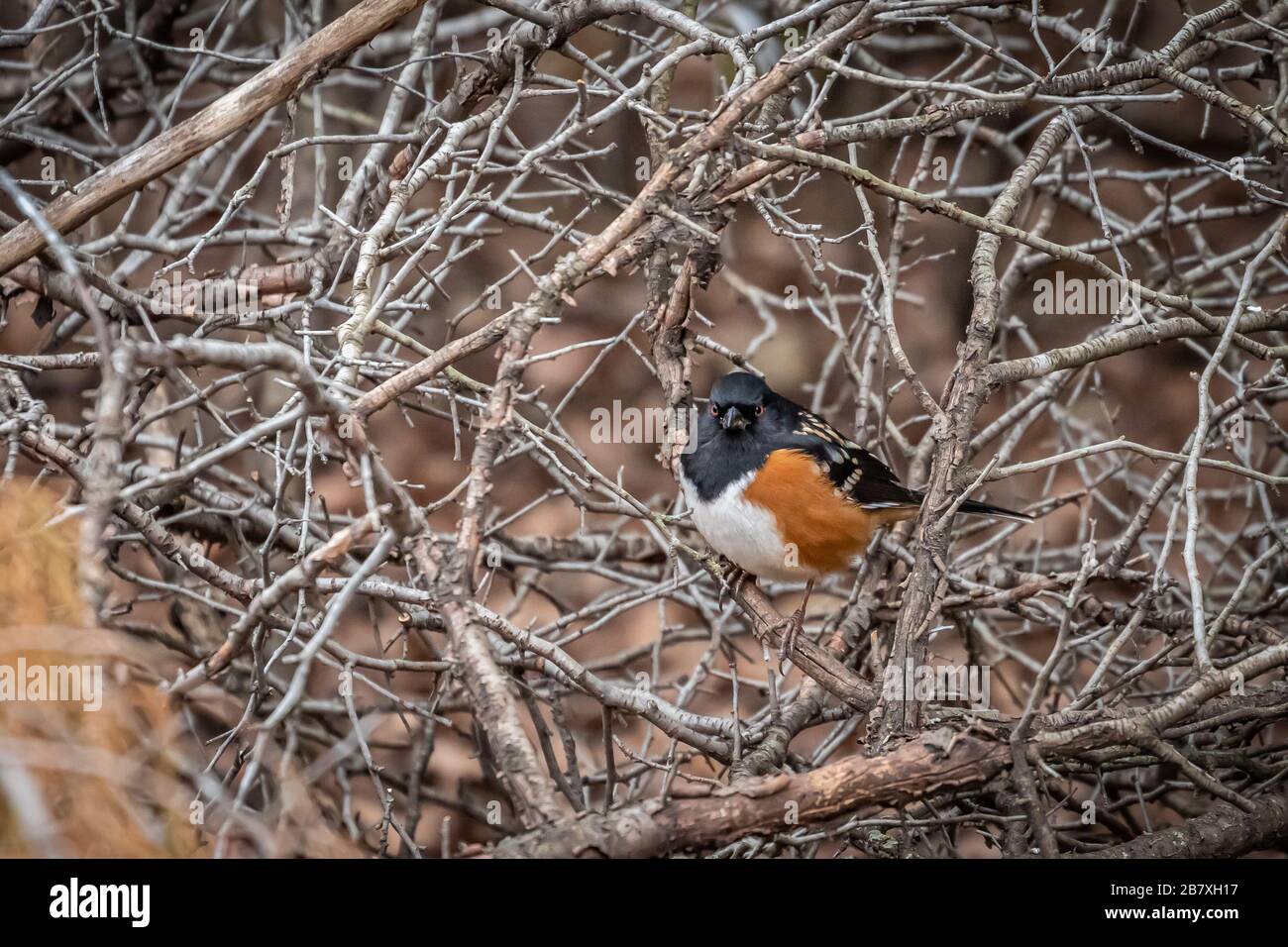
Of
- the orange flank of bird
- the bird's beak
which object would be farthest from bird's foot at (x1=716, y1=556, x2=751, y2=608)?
the bird's beak

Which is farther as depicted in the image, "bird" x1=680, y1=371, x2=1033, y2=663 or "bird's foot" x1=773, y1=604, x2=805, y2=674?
"bird" x1=680, y1=371, x2=1033, y2=663

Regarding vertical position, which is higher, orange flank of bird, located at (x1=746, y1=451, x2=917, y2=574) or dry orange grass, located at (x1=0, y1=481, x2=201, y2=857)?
orange flank of bird, located at (x1=746, y1=451, x2=917, y2=574)

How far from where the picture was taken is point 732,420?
124 inches

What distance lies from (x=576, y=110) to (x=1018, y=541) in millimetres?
2909

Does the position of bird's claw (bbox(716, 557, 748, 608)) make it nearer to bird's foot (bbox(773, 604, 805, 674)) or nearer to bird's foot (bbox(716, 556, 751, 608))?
bird's foot (bbox(716, 556, 751, 608))

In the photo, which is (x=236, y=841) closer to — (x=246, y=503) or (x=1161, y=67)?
(x=246, y=503)

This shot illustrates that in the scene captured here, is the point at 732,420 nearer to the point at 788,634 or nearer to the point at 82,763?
the point at 788,634

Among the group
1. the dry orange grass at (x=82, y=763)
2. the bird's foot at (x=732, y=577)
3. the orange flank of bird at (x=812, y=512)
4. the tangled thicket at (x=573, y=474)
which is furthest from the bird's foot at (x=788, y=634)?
the dry orange grass at (x=82, y=763)

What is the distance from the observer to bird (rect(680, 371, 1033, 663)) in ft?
10.1

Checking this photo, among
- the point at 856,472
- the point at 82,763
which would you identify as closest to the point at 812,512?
the point at 856,472

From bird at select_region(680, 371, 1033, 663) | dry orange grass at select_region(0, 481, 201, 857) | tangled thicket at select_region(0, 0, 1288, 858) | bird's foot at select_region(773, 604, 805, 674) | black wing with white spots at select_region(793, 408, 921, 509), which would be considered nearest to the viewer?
dry orange grass at select_region(0, 481, 201, 857)

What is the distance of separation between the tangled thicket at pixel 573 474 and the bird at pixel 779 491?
0.39 feet

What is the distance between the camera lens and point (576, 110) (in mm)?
2525

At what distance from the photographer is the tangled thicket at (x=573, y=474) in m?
1.77
